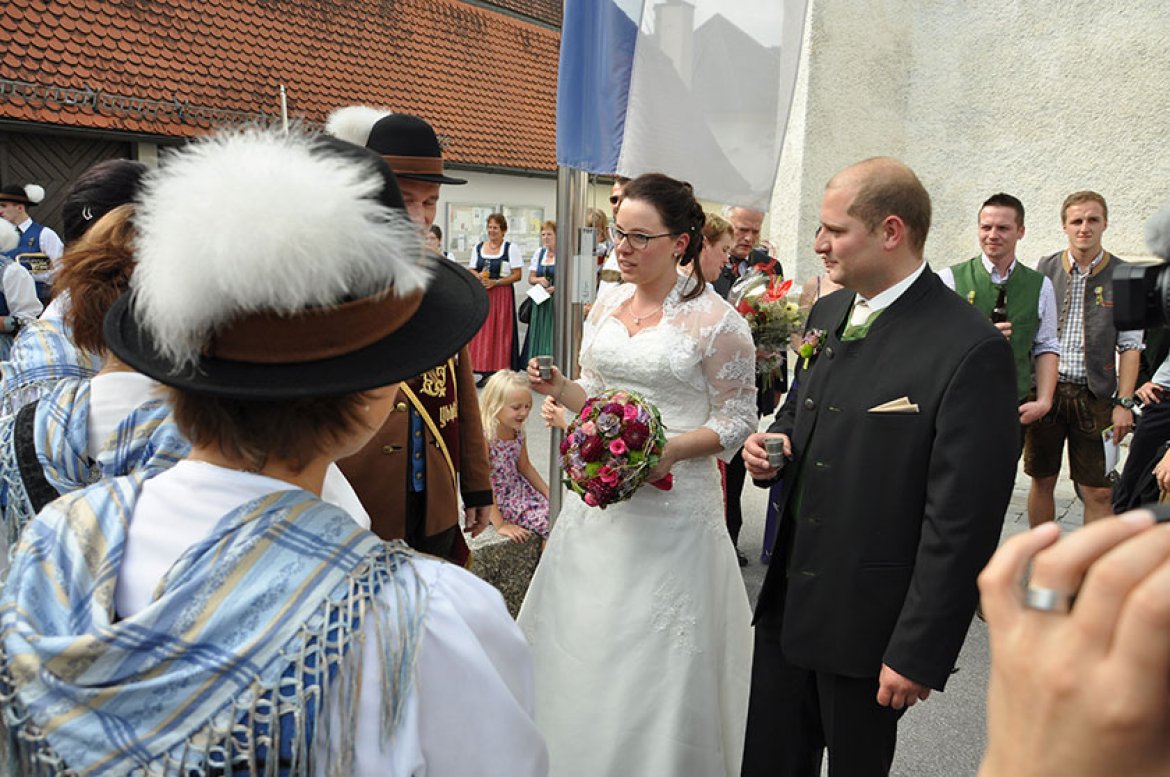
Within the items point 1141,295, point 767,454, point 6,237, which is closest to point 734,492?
point 767,454

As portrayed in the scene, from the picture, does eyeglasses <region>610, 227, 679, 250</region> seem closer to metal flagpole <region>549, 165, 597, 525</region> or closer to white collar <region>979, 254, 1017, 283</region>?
metal flagpole <region>549, 165, 597, 525</region>

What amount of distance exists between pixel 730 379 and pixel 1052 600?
294cm

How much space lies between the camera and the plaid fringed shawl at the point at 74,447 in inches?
82.3

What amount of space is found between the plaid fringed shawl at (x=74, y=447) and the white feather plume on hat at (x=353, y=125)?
4.28ft

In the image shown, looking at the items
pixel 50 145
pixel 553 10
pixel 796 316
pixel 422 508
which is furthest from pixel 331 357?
pixel 553 10

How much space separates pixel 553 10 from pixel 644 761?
21.0 metres

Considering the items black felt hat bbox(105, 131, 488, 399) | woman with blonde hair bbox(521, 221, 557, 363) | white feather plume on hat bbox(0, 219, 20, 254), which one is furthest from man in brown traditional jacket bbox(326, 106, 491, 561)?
woman with blonde hair bbox(521, 221, 557, 363)

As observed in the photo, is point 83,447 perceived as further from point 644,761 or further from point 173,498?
point 644,761

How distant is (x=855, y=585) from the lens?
275 centimetres

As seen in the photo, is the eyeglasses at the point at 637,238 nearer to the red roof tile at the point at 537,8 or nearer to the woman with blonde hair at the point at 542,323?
the woman with blonde hair at the point at 542,323

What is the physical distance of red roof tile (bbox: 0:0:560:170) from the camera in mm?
12703

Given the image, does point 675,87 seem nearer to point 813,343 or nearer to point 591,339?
point 591,339

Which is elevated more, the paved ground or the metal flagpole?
the metal flagpole

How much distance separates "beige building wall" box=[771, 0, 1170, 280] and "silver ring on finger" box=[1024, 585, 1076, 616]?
8939 millimetres
